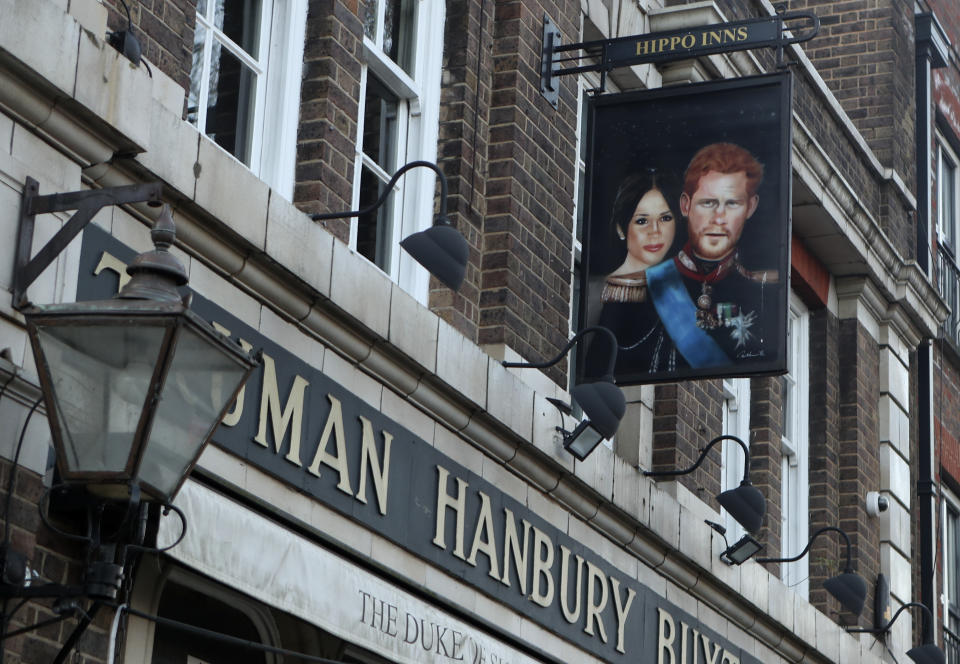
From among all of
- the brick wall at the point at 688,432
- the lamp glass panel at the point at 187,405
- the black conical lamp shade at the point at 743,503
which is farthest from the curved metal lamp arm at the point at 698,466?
the lamp glass panel at the point at 187,405

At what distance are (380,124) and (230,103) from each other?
4.58 ft

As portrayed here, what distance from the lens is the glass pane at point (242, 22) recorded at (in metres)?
9.42

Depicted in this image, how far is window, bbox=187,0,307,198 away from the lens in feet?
30.5

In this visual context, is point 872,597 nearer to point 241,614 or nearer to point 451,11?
point 451,11

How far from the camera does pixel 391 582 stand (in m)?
9.48

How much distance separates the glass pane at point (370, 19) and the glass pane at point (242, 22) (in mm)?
972

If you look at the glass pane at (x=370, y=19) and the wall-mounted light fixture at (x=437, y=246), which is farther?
the glass pane at (x=370, y=19)

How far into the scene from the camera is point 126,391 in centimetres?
600

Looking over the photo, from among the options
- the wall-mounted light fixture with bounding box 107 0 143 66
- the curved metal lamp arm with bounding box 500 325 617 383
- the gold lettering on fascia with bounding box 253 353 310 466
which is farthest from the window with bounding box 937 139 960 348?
the wall-mounted light fixture with bounding box 107 0 143 66

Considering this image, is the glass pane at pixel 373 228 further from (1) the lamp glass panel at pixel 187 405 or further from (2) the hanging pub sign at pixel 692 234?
(1) the lamp glass panel at pixel 187 405

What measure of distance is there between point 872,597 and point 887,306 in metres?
2.74

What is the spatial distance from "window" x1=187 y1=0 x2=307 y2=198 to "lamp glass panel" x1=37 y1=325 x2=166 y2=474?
331 cm

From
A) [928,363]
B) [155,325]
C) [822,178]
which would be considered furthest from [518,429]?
[928,363]

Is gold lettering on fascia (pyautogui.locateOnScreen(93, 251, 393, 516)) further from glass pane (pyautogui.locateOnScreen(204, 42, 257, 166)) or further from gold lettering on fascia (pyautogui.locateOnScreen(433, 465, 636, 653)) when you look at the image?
glass pane (pyautogui.locateOnScreen(204, 42, 257, 166))
